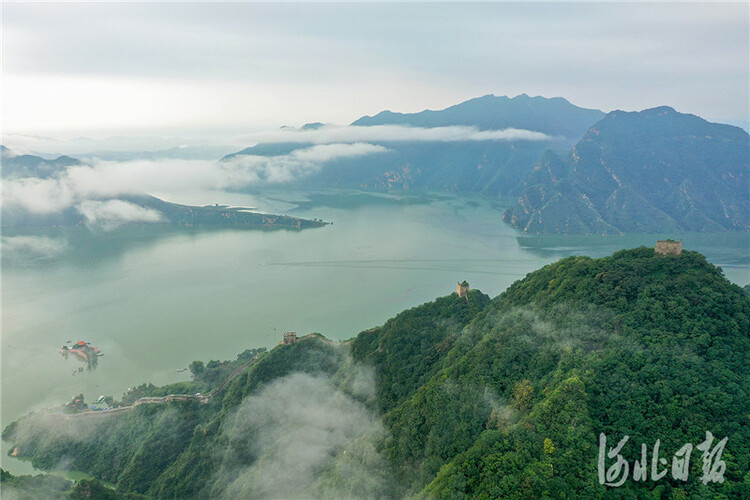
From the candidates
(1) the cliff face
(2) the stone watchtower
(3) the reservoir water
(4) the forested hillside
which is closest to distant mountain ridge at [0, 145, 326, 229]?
(3) the reservoir water

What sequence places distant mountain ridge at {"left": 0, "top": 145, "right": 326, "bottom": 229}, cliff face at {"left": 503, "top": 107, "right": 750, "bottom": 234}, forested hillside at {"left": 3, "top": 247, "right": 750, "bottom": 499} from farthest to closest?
cliff face at {"left": 503, "top": 107, "right": 750, "bottom": 234}, distant mountain ridge at {"left": 0, "top": 145, "right": 326, "bottom": 229}, forested hillside at {"left": 3, "top": 247, "right": 750, "bottom": 499}

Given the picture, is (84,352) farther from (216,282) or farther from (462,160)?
(462,160)

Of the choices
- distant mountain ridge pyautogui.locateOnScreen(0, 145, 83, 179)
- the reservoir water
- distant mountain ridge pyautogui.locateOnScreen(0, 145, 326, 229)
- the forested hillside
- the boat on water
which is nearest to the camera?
the forested hillside

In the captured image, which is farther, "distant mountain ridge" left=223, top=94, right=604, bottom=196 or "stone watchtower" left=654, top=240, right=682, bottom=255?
"distant mountain ridge" left=223, top=94, right=604, bottom=196

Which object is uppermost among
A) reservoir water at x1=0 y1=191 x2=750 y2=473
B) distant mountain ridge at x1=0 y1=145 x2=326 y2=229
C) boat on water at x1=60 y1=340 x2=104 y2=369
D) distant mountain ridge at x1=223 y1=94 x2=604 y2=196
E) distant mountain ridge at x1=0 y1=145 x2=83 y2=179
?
distant mountain ridge at x1=223 y1=94 x2=604 y2=196

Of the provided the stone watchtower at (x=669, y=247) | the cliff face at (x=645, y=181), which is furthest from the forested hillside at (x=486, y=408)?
the cliff face at (x=645, y=181)

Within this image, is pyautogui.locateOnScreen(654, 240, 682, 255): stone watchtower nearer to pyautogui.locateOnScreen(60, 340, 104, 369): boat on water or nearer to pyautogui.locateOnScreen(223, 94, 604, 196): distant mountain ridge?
pyautogui.locateOnScreen(60, 340, 104, 369): boat on water
